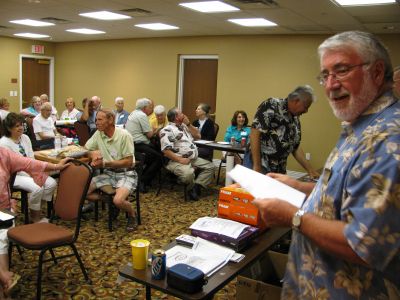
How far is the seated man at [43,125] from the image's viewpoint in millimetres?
5875

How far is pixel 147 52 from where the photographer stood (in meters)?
9.48

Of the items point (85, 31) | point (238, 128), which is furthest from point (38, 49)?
point (238, 128)

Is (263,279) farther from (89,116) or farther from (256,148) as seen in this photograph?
(89,116)

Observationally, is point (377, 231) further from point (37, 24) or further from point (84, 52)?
point (84, 52)

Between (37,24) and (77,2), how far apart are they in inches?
114

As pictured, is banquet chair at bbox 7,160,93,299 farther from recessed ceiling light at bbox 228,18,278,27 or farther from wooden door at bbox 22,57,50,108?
wooden door at bbox 22,57,50,108

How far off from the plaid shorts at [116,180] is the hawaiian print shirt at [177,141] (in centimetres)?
112

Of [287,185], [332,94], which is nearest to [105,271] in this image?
[287,185]

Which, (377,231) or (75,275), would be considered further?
(75,275)

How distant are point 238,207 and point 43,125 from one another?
4629mm

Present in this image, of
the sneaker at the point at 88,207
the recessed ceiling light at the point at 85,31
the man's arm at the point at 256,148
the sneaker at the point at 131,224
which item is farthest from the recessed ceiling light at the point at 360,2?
the recessed ceiling light at the point at 85,31

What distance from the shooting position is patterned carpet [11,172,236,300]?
2910 mm

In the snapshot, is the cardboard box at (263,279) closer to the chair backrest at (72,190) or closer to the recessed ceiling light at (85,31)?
the chair backrest at (72,190)

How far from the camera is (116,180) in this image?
4250 millimetres
